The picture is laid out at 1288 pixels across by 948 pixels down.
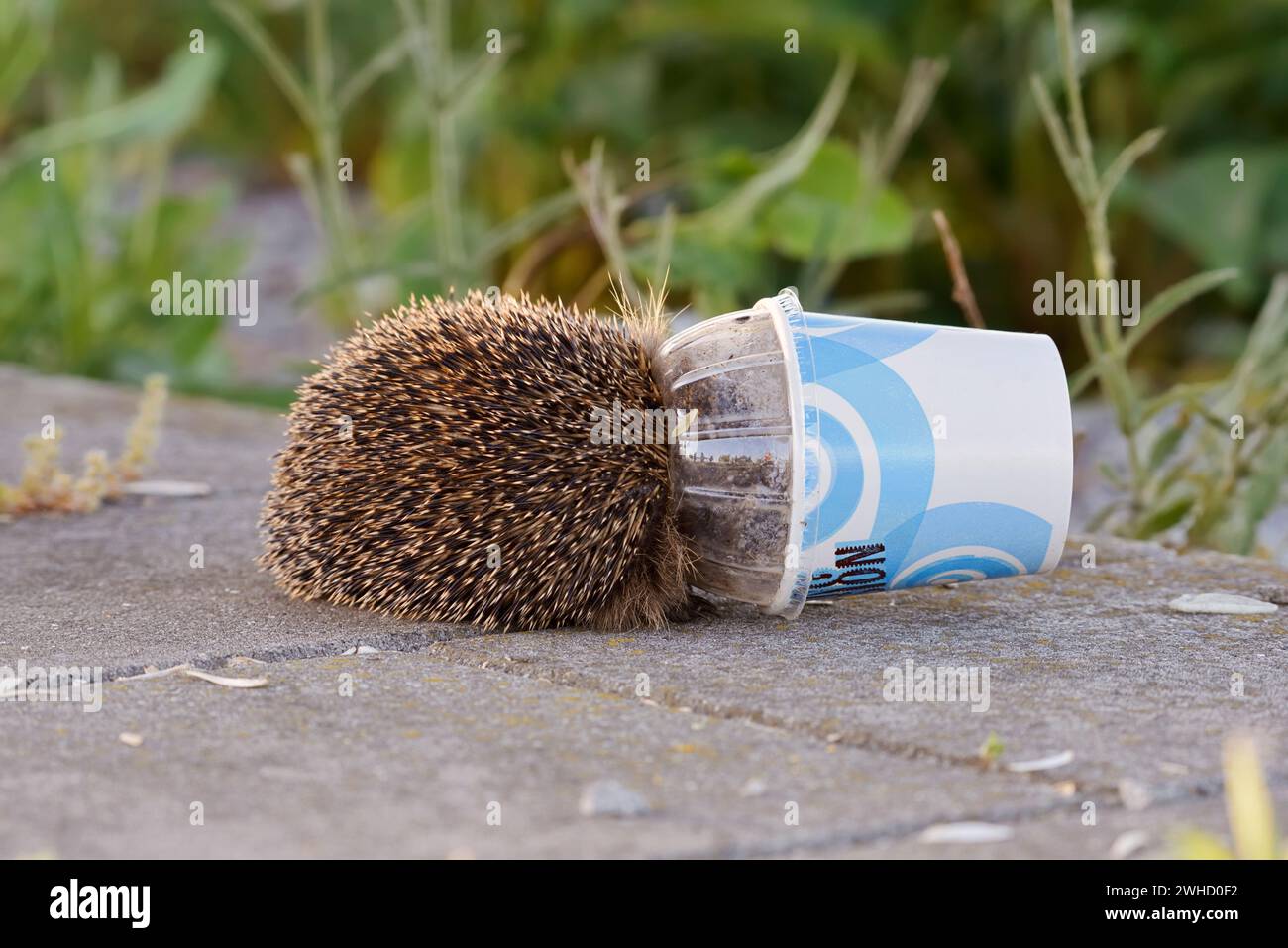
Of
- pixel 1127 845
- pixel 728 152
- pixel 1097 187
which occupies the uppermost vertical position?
pixel 728 152

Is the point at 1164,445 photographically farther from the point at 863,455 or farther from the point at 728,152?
the point at 728,152

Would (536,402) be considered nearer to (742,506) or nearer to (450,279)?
(742,506)

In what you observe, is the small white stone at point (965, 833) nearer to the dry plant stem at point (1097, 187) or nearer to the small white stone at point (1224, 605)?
the small white stone at point (1224, 605)

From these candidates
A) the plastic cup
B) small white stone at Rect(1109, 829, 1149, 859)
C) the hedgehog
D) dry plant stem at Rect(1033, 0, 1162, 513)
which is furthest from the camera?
dry plant stem at Rect(1033, 0, 1162, 513)

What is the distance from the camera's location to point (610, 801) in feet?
6.49

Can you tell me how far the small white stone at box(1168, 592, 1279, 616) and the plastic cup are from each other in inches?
13.6

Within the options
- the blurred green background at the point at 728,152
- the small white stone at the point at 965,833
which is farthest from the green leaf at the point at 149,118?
the small white stone at the point at 965,833

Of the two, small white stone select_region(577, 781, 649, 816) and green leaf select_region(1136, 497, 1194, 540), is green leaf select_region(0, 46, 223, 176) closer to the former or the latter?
green leaf select_region(1136, 497, 1194, 540)

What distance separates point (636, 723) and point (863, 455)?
0.67 metres

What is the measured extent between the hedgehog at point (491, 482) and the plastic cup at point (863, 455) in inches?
4.7

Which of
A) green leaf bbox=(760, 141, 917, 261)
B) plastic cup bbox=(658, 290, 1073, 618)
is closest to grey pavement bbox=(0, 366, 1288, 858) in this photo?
plastic cup bbox=(658, 290, 1073, 618)

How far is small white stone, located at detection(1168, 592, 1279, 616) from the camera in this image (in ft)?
10.1

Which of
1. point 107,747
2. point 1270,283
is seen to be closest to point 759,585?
point 107,747

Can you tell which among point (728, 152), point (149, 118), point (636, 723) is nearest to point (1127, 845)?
point (636, 723)
